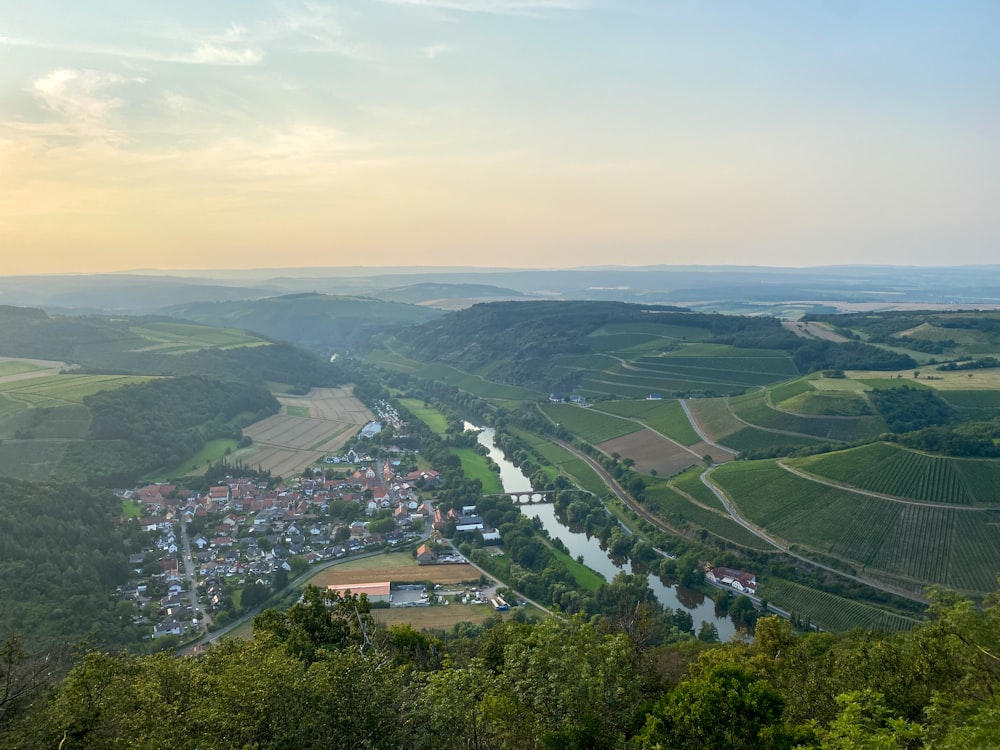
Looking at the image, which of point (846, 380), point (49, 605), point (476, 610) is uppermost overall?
point (846, 380)

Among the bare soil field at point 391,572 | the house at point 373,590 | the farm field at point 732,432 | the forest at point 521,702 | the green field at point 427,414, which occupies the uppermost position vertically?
the forest at point 521,702

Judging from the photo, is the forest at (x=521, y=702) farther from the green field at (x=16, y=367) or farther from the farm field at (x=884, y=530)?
the green field at (x=16, y=367)

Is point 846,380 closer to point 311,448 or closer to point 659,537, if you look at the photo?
point 659,537

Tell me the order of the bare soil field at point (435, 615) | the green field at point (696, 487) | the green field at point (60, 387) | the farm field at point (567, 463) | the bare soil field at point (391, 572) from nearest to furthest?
the bare soil field at point (435, 615)
the bare soil field at point (391, 572)
the green field at point (696, 487)
the farm field at point (567, 463)
the green field at point (60, 387)

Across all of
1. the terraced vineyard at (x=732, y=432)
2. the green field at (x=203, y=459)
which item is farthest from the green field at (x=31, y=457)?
the terraced vineyard at (x=732, y=432)

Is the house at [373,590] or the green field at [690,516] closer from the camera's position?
the house at [373,590]

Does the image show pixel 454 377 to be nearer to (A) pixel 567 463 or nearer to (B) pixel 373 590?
(A) pixel 567 463

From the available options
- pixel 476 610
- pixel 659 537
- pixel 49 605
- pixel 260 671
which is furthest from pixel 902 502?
pixel 49 605
